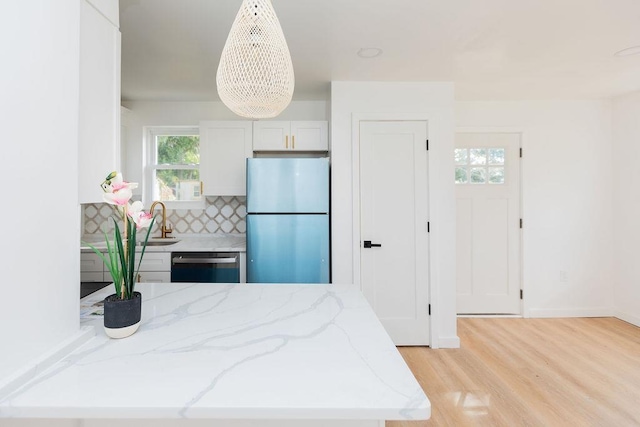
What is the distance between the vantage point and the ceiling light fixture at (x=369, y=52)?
2.45 meters

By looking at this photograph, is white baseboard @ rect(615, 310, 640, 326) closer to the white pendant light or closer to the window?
the window

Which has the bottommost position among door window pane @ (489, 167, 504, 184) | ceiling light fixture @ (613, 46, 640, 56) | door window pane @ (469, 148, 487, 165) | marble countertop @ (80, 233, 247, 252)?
marble countertop @ (80, 233, 247, 252)

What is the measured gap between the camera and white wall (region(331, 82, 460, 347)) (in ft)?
10.2

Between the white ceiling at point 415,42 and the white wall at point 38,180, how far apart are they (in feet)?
3.76

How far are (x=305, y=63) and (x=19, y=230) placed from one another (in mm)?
2285

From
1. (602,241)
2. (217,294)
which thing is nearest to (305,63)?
(217,294)

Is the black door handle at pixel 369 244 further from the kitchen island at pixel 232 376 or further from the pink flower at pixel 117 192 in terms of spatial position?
the pink flower at pixel 117 192

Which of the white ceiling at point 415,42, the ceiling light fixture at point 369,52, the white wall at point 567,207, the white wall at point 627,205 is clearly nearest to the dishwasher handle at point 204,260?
the white ceiling at point 415,42

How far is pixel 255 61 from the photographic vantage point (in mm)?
1191

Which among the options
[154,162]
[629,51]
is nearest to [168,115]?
[154,162]

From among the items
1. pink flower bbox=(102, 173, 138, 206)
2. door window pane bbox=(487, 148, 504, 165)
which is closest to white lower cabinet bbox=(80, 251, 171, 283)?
pink flower bbox=(102, 173, 138, 206)

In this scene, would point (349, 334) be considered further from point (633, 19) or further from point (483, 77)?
point (483, 77)

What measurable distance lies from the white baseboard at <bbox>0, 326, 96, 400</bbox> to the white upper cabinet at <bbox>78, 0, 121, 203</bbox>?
446 millimetres

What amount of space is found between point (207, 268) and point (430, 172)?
216cm
